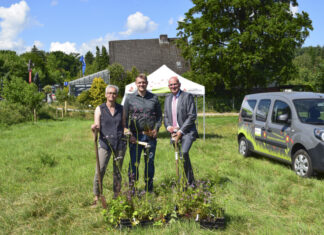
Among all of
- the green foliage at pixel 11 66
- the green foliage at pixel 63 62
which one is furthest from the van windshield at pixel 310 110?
the green foliage at pixel 63 62

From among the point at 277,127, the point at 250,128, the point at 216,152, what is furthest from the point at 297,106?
the point at 216,152

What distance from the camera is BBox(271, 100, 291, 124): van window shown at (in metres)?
7.29

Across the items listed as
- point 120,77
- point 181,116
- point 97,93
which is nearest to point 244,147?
point 181,116

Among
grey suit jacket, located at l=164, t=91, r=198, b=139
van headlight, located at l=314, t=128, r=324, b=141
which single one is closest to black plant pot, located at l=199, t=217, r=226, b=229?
grey suit jacket, located at l=164, t=91, r=198, b=139

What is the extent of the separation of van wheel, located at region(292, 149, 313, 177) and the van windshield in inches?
26.0

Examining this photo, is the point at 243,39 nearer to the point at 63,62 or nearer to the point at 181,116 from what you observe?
the point at 181,116

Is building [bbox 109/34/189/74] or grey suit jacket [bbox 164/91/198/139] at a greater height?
building [bbox 109/34/189/74]

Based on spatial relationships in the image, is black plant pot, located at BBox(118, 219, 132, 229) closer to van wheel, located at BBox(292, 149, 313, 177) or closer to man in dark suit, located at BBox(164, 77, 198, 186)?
man in dark suit, located at BBox(164, 77, 198, 186)

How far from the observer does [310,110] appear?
6926 millimetres

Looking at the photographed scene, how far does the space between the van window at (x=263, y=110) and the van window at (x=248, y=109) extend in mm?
338

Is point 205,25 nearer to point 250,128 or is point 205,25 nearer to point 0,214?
point 250,128

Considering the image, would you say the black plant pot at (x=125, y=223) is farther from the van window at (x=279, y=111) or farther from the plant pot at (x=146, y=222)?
the van window at (x=279, y=111)

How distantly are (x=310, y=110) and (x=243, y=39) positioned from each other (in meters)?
20.7

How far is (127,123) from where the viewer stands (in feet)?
16.5
